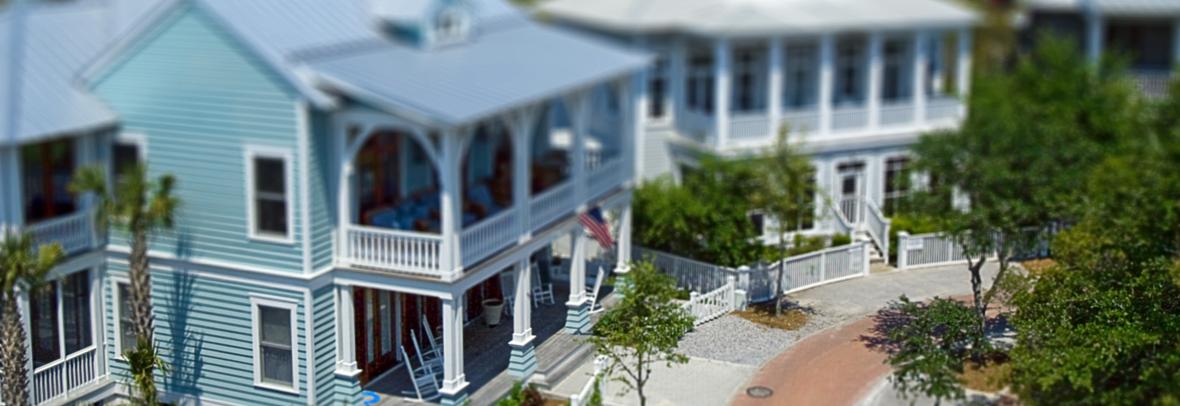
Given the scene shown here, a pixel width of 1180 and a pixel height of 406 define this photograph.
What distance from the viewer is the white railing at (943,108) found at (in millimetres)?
37562

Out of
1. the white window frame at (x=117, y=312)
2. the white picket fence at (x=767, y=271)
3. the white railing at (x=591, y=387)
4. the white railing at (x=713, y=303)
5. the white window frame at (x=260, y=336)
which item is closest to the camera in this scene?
the white window frame at (x=260, y=336)

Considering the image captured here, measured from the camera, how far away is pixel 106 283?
24375 millimetres

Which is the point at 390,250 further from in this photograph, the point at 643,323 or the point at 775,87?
the point at 775,87

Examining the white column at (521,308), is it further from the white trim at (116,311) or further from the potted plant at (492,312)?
the white trim at (116,311)

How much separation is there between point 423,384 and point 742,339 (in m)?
6.45

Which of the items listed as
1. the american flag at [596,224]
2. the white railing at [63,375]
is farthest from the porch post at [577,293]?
the white railing at [63,375]

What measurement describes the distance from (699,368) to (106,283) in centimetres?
1063

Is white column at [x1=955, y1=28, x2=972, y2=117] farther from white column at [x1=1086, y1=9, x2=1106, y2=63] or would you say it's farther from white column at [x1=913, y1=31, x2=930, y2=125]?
white column at [x1=1086, y1=9, x2=1106, y2=63]

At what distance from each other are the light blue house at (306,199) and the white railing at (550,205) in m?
0.06

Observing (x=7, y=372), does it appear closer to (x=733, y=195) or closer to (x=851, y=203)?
(x=733, y=195)

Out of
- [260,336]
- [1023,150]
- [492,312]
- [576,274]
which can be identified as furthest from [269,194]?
[1023,150]

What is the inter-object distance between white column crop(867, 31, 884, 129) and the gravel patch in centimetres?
881

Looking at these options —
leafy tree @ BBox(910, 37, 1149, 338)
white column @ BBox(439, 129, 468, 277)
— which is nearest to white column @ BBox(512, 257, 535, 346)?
white column @ BBox(439, 129, 468, 277)

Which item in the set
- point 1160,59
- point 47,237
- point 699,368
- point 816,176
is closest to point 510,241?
point 699,368
